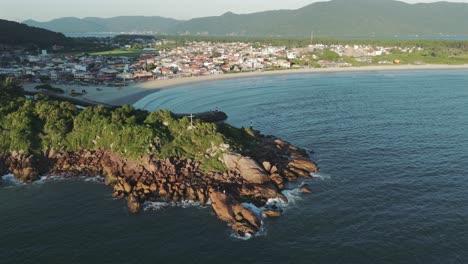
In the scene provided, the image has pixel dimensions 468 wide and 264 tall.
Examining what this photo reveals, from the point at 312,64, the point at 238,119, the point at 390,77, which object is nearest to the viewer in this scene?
the point at 238,119

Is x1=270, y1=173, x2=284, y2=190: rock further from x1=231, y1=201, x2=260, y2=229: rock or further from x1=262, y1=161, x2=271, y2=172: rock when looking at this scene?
x1=231, y1=201, x2=260, y2=229: rock

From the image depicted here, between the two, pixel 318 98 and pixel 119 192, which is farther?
pixel 318 98

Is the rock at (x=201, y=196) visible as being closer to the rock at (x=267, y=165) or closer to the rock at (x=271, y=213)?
the rock at (x=271, y=213)

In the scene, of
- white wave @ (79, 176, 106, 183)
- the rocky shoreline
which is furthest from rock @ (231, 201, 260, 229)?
white wave @ (79, 176, 106, 183)

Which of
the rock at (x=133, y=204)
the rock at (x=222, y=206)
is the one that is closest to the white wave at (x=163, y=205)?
the rock at (x=133, y=204)

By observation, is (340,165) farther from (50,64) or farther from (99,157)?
(50,64)

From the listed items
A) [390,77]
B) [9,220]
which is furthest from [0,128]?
[390,77]
